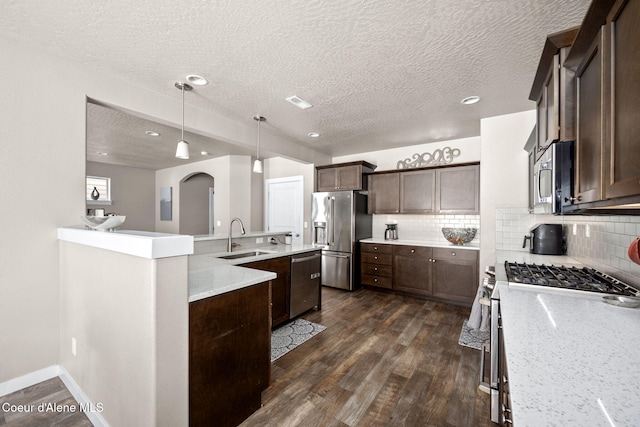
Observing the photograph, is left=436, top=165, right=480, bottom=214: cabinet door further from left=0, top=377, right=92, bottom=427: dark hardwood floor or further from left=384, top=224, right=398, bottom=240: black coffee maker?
left=0, top=377, right=92, bottom=427: dark hardwood floor

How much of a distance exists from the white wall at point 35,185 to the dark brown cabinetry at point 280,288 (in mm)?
1720

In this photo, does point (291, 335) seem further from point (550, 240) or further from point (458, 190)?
point (458, 190)

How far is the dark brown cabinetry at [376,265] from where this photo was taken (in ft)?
14.5

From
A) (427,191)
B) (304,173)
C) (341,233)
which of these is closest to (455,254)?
(427,191)

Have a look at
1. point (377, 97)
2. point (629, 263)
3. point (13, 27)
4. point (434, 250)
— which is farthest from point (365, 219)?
point (13, 27)

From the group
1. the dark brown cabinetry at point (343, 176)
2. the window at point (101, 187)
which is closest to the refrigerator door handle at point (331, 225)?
the dark brown cabinetry at point (343, 176)

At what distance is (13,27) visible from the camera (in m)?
1.78

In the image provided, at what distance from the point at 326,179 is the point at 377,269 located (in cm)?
189

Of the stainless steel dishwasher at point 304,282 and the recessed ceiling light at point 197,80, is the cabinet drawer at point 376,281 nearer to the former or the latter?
the stainless steel dishwasher at point 304,282

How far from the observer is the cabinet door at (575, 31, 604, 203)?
975mm

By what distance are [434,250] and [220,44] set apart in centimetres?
369

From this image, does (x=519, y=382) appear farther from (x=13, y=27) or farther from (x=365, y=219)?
(x=365, y=219)

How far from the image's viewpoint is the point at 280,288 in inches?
120

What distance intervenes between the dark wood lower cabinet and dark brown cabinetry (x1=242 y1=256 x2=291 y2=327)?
107 centimetres
